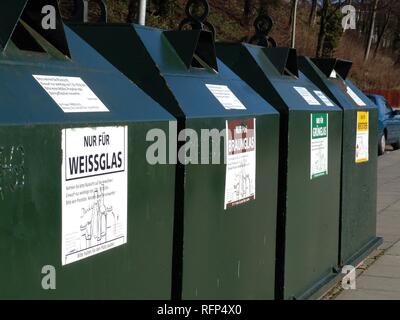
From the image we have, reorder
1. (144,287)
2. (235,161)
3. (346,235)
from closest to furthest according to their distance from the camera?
(144,287)
(235,161)
(346,235)

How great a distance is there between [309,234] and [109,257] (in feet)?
9.03

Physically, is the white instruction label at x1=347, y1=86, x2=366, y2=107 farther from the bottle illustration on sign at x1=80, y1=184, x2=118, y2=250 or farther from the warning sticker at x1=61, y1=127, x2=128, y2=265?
the bottle illustration on sign at x1=80, y1=184, x2=118, y2=250

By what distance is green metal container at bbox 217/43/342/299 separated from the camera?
501 cm

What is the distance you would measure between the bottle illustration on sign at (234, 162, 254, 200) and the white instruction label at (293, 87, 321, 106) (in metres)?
1.38

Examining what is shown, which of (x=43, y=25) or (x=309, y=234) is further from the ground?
(x=43, y=25)

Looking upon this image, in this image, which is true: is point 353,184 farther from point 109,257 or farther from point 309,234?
point 109,257

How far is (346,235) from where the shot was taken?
261 inches

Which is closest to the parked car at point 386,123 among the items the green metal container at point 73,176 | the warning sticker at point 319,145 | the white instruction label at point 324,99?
the white instruction label at point 324,99

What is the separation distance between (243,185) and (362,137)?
3.14 meters

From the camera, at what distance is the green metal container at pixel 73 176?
99.0 inches

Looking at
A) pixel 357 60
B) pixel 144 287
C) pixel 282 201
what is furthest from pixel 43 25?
pixel 357 60

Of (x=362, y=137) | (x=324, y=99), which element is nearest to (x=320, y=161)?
(x=324, y=99)

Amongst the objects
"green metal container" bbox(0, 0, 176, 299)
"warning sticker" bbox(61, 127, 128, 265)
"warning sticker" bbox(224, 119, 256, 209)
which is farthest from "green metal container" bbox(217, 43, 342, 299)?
"warning sticker" bbox(61, 127, 128, 265)

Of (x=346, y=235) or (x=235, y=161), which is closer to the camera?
(x=235, y=161)
